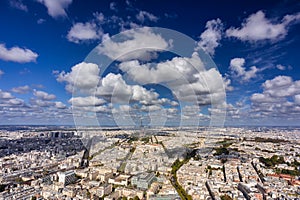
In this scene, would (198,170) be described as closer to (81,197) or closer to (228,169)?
(228,169)

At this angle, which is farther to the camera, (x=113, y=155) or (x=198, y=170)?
(x=113, y=155)

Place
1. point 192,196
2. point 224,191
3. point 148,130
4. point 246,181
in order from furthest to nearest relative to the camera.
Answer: point 148,130
point 246,181
point 224,191
point 192,196

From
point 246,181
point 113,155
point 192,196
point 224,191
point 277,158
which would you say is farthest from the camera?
point 277,158

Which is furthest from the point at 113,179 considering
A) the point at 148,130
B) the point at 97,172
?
the point at 148,130

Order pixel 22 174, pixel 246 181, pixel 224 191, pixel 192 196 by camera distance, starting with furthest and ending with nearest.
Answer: pixel 22 174 < pixel 246 181 < pixel 224 191 < pixel 192 196

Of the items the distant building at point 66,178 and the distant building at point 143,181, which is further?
the distant building at point 66,178

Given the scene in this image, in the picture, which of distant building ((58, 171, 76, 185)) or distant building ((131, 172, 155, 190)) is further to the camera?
distant building ((58, 171, 76, 185))

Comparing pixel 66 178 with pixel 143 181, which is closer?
pixel 143 181

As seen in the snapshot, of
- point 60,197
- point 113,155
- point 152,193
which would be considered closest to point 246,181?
point 152,193

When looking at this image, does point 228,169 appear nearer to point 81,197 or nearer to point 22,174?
point 81,197
